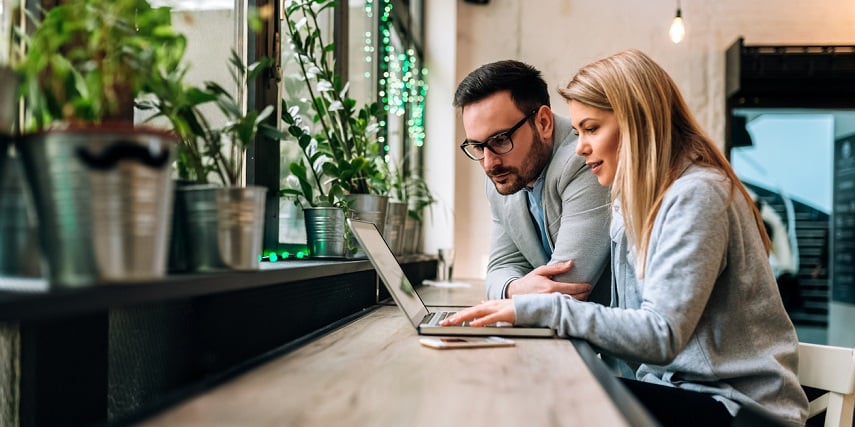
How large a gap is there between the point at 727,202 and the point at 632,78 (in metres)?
0.32

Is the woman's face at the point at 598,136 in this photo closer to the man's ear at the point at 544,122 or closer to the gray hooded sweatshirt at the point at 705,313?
the gray hooded sweatshirt at the point at 705,313

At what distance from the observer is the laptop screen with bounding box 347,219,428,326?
145cm

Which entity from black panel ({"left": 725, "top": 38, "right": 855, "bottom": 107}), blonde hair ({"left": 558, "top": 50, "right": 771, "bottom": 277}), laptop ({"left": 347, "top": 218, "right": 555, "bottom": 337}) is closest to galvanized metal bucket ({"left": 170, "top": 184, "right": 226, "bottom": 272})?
laptop ({"left": 347, "top": 218, "right": 555, "bottom": 337})

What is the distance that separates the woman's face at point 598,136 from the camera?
1551 mm

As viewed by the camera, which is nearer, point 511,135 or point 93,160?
point 93,160

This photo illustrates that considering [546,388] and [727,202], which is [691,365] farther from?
[546,388]

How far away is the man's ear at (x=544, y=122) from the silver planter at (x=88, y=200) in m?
1.61

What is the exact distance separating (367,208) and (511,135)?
51 centimetres

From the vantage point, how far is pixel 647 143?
144 cm

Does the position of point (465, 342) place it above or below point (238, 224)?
below

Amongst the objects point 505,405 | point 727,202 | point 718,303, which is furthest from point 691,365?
point 505,405

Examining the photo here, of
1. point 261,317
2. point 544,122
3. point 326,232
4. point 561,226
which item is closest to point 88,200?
point 261,317

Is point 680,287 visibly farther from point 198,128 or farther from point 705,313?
point 198,128

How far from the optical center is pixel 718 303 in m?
1.36
